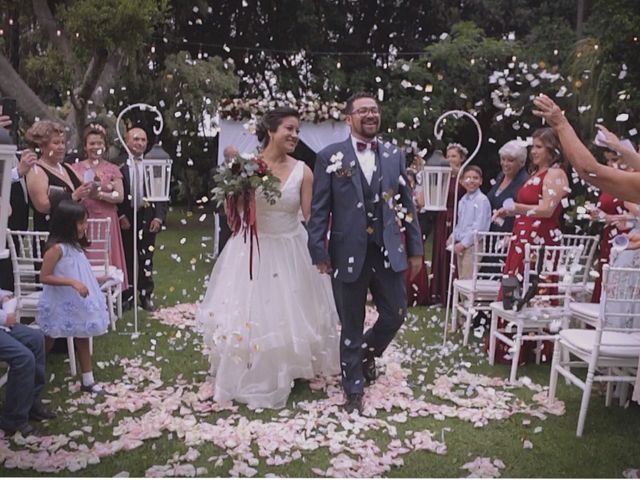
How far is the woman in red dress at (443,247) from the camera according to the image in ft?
24.9

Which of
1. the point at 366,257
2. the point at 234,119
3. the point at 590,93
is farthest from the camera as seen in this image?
the point at 234,119

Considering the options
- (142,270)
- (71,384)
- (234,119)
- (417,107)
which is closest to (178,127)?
(234,119)

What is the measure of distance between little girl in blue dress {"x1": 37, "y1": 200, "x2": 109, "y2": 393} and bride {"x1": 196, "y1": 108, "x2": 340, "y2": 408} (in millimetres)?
754

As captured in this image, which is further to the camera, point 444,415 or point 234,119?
point 234,119

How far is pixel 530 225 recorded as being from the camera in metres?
5.13

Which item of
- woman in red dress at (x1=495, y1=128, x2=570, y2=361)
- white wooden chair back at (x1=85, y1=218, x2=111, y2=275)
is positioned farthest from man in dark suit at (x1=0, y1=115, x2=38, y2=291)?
woman in red dress at (x1=495, y1=128, x2=570, y2=361)

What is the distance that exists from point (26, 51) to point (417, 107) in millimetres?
8908

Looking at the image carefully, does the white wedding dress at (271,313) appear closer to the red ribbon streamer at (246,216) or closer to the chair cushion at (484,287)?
the red ribbon streamer at (246,216)

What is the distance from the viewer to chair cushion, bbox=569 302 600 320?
452 centimetres

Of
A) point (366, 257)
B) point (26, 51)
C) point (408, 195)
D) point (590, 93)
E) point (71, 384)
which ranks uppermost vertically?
point (26, 51)

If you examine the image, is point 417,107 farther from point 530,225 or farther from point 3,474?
point 3,474

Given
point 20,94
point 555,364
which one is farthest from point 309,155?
point 555,364

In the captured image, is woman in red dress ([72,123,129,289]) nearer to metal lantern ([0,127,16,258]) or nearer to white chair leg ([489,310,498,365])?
white chair leg ([489,310,498,365])

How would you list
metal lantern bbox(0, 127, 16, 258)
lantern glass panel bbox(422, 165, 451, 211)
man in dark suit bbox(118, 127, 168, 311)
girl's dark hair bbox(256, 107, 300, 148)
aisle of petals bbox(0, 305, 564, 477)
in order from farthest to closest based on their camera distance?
man in dark suit bbox(118, 127, 168, 311) < lantern glass panel bbox(422, 165, 451, 211) < girl's dark hair bbox(256, 107, 300, 148) < aisle of petals bbox(0, 305, 564, 477) < metal lantern bbox(0, 127, 16, 258)
